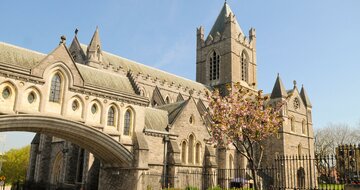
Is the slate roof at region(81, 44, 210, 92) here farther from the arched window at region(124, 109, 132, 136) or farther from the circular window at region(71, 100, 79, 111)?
the circular window at region(71, 100, 79, 111)

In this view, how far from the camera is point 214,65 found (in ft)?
167

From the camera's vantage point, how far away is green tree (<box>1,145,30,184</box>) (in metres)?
53.4

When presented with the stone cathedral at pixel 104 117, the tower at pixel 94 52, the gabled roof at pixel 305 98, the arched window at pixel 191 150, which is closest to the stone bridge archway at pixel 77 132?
the stone cathedral at pixel 104 117

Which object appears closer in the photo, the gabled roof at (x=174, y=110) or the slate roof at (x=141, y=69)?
the gabled roof at (x=174, y=110)

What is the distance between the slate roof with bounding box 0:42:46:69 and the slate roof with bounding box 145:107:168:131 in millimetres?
7817

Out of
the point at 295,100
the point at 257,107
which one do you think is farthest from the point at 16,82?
the point at 295,100

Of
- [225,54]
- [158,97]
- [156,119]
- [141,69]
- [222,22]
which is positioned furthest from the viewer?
[222,22]

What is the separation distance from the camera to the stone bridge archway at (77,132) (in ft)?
46.2

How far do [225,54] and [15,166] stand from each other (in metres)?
40.3

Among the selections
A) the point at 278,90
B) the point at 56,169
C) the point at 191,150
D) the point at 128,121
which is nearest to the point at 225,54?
the point at 278,90

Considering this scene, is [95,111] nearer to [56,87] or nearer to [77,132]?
[77,132]

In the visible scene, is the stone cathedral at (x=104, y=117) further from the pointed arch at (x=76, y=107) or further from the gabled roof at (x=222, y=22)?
the gabled roof at (x=222, y=22)

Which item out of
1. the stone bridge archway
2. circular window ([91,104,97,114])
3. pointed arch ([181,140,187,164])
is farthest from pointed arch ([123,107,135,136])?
pointed arch ([181,140,187,164])

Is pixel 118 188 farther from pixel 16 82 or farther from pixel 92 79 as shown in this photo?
pixel 16 82
